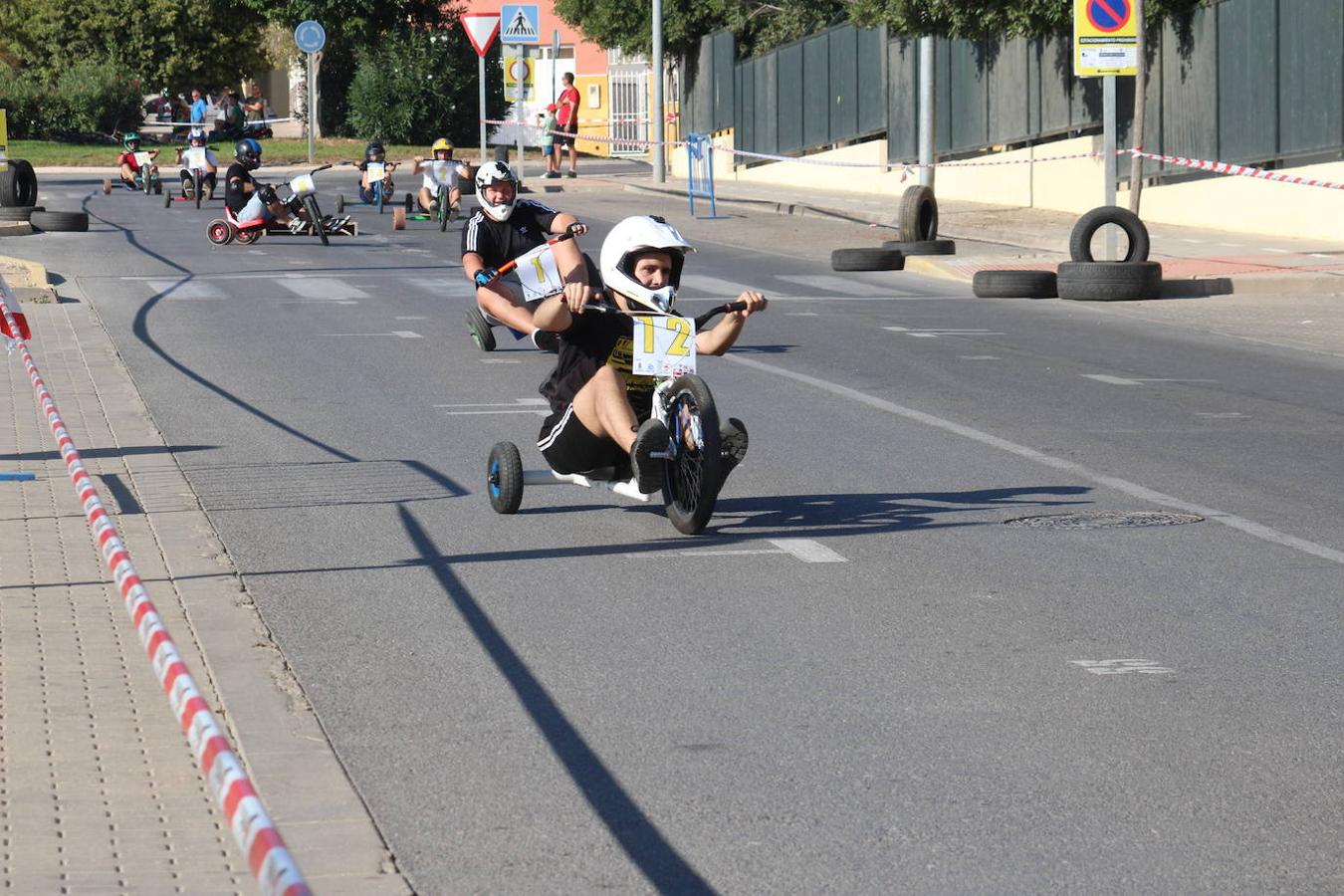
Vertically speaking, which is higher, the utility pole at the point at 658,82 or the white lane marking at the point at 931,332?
the utility pole at the point at 658,82

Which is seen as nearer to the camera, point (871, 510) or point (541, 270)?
point (871, 510)

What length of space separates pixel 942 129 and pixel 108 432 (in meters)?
27.7

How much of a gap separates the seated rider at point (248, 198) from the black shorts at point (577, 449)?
18.0 metres

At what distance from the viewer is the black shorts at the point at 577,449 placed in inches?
357

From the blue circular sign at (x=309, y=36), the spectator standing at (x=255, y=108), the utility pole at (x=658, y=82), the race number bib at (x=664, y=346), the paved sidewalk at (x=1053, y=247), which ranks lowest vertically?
the race number bib at (x=664, y=346)

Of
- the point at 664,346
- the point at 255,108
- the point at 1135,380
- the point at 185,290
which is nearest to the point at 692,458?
the point at 664,346

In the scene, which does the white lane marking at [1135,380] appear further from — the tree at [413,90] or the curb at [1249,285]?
the tree at [413,90]

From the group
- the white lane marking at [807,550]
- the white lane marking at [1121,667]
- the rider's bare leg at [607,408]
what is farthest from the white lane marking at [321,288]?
the white lane marking at [1121,667]

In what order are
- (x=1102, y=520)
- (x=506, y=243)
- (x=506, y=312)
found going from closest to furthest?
1. (x=1102, y=520)
2. (x=506, y=312)
3. (x=506, y=243)

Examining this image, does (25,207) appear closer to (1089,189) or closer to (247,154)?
(247,154)

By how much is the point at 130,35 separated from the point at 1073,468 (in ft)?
205

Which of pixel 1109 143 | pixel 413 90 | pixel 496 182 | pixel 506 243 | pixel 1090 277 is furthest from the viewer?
pixel 413 90

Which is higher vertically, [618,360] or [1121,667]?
[618,360]

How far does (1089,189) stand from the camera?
31094 mm
